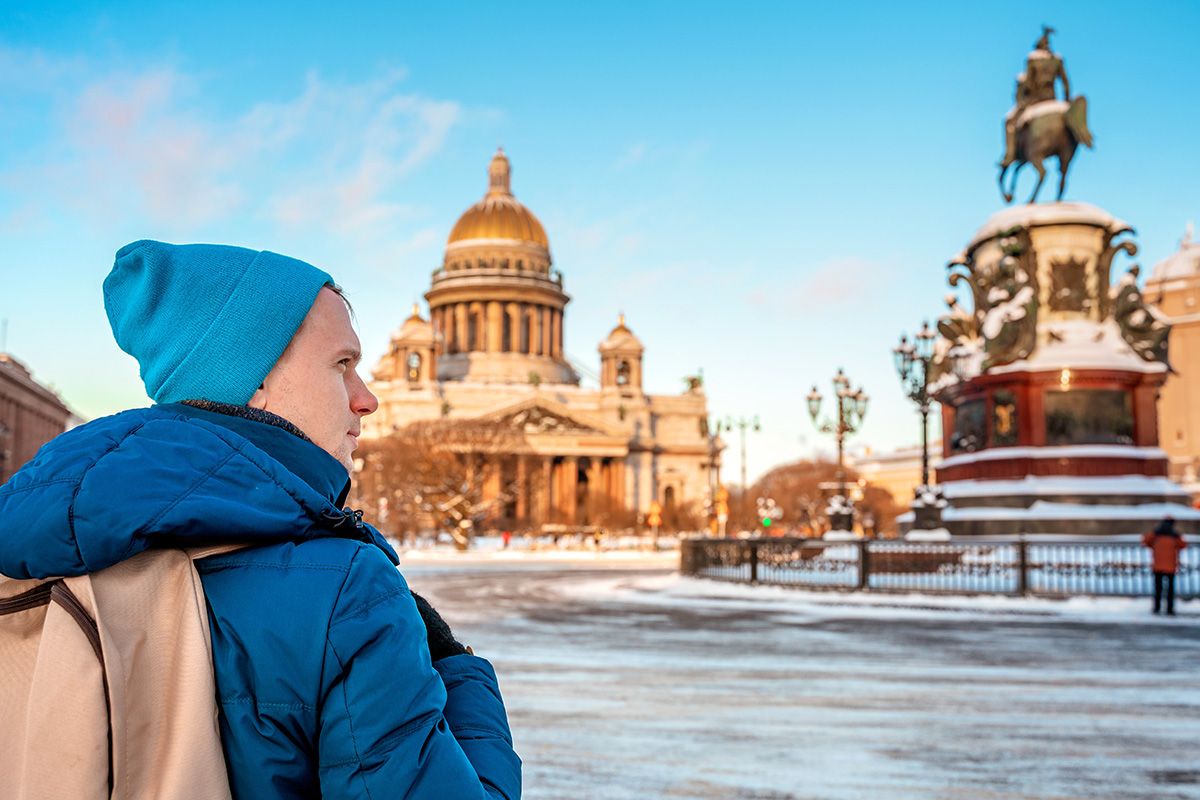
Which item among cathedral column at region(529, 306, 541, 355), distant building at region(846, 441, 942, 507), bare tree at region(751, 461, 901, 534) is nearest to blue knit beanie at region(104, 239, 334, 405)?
bare tree at region(751, 461, 901, 534)

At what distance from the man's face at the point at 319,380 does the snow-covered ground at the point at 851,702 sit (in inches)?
166

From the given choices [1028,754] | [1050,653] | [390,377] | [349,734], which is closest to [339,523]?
[349,734]

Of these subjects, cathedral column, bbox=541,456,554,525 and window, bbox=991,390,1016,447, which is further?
cathedral column, bbox=541,456,554,525

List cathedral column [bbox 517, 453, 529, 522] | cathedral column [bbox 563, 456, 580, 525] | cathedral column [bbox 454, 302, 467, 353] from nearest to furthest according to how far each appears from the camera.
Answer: cathedral column [bbox 517, 453, 529, 522], cathedral column [bbox 563, 456, 580, 525], cathedral column [bbox 454, 302, 467, 353]

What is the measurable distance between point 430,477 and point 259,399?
178ft

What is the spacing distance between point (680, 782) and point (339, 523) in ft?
15.5

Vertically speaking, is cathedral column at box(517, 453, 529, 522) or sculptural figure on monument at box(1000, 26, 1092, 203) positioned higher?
sculptural figure on monument at box(1000, 26, 1092, 203)

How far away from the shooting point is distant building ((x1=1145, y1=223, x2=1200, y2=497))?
105 meters

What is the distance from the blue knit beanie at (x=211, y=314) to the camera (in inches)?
66.9

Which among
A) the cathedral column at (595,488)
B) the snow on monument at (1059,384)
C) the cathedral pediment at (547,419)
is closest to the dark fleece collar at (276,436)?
the snow on monument at (1059,384)

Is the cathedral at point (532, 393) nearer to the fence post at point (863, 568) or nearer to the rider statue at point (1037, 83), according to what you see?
the rider statue at point (1037, 83)

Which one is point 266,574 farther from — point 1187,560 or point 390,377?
point 390,377

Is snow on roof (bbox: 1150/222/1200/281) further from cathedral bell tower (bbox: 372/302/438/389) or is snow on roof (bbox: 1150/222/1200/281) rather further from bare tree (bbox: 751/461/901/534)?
cathedral bell tower (bbox: 372/302/438/389)

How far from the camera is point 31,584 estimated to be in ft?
4.92
